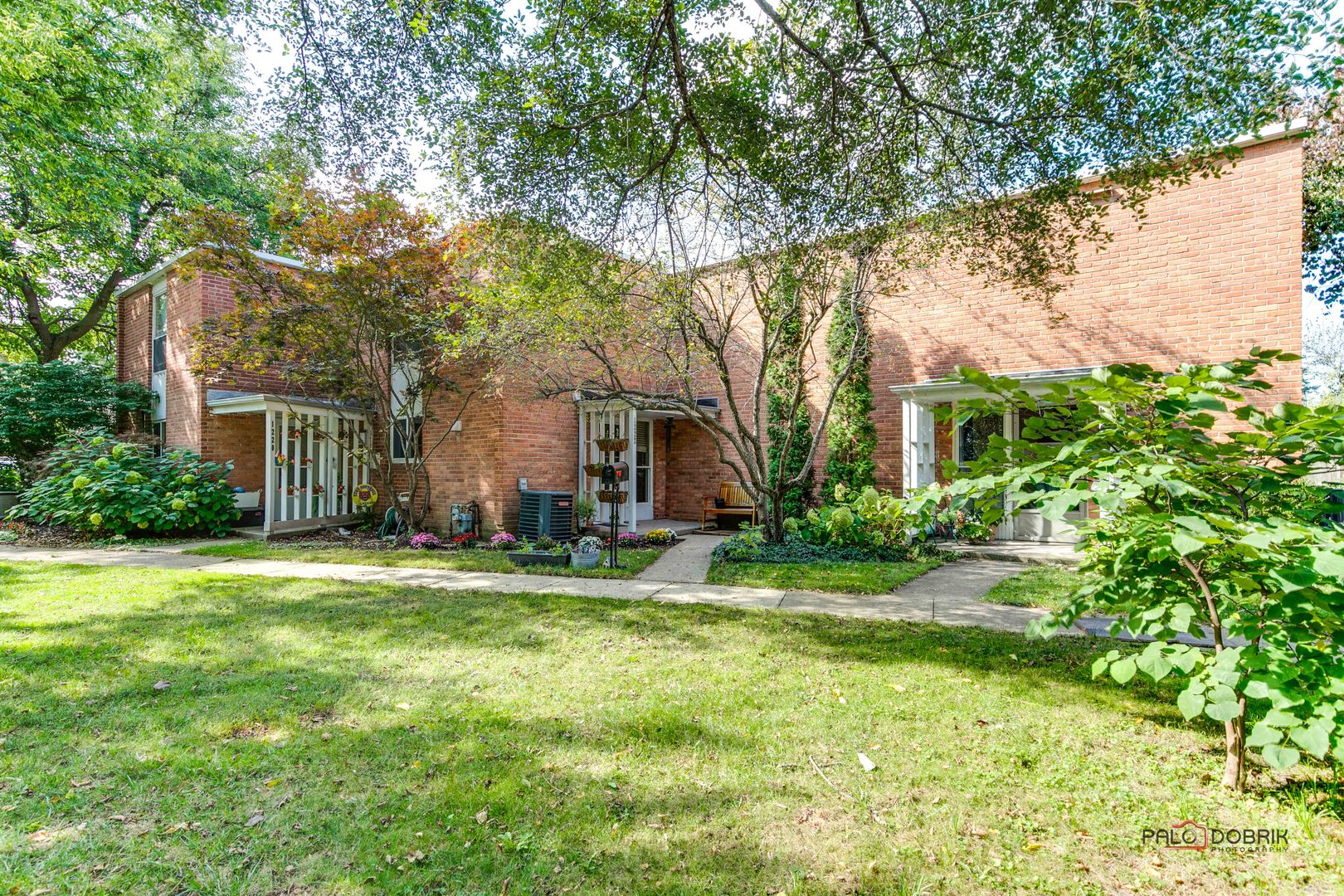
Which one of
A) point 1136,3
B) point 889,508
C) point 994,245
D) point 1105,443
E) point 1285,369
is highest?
point 1136,3

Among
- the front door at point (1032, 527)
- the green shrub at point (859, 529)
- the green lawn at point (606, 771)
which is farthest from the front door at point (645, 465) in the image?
the green lawn at point (606, 771)

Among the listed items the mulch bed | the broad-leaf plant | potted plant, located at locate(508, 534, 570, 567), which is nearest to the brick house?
the mulch bed

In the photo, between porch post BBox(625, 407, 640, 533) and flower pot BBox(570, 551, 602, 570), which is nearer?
flower pot BBox(570, 551, 602, 570)

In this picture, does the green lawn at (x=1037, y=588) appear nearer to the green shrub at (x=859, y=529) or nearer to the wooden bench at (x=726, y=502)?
the green shrub at (x=859, y=529)

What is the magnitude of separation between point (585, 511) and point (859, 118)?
7161 mm

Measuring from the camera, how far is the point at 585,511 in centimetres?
1046

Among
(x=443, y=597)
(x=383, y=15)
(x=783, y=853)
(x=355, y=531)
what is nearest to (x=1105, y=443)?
(x=783, y=853)

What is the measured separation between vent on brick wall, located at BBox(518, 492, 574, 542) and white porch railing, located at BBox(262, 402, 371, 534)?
12.0 ft

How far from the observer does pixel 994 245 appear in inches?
263

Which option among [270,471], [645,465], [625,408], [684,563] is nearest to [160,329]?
[270,471]

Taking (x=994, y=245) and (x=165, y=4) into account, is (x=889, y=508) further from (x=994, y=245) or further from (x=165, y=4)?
Answer: (x=165, y=4)

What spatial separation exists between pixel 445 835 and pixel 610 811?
64cm

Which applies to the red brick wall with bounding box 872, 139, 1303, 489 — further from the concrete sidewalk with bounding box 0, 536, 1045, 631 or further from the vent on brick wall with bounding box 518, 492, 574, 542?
the vent on brick wall with bounding box 518, 492, 574, 542

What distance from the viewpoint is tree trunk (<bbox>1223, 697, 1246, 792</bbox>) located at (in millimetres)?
2518
